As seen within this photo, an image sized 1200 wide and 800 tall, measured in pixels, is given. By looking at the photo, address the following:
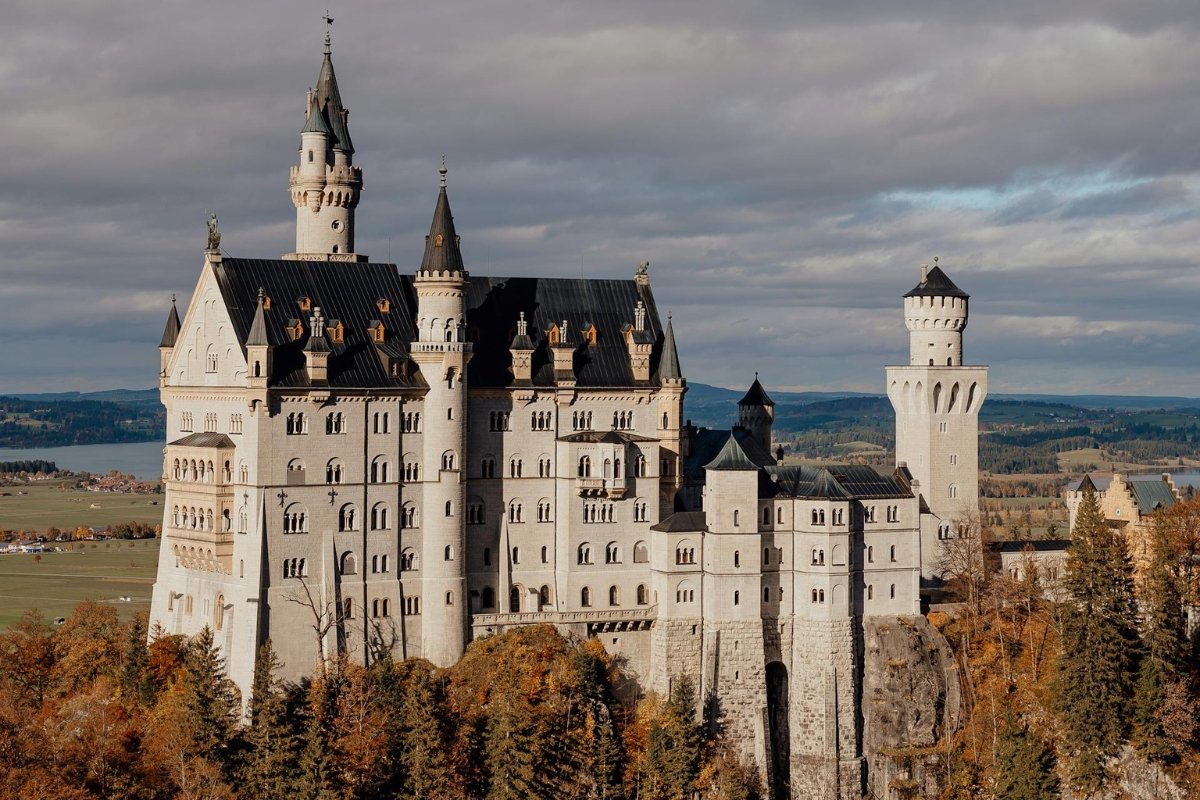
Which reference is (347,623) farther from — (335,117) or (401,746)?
(335,117)

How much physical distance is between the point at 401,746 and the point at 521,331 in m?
23.9

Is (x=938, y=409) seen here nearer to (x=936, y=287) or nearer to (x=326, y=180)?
(x=936, y=287)

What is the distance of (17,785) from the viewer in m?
76.5

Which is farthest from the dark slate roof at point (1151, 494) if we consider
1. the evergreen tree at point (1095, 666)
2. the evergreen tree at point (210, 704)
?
the evergreen tree at point (210, 704)

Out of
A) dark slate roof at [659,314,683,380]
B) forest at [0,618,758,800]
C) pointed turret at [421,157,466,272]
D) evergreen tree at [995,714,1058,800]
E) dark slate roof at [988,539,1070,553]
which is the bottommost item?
evergreen tree at [995,714,1058,800]

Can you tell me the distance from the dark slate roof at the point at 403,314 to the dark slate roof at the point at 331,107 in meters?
9.94

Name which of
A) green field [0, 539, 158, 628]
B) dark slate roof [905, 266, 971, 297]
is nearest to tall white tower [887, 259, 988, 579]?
dark slate roof [905, 266, 971, 297]

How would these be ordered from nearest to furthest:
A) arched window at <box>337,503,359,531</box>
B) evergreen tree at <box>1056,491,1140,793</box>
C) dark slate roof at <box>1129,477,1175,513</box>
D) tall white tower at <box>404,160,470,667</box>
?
1. evergreen tree at <box>1056,491,1140,793</box>
2. arched window at <box>337,503,359,531</box>
3. tall white tower at <box>404,160,470,667</box>
4. dark slate roof at <box>1129,477,1175,513</box>

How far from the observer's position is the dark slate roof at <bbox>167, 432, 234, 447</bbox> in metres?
92.1

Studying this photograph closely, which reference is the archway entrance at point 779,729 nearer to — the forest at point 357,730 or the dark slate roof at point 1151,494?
the forest at point 357,730

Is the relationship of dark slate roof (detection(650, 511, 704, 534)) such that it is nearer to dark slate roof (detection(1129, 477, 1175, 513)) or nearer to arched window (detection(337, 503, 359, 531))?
arched window (detection(337, 503, 359, 531))

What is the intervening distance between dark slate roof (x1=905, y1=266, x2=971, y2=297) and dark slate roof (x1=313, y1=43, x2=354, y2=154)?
112 ft

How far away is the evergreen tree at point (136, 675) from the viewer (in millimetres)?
92062

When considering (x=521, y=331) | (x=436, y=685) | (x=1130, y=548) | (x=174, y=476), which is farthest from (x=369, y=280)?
(x=1130, y=548)
